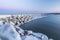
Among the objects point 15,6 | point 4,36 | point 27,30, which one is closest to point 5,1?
point 15,6

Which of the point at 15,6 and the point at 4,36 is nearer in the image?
the point at 4,36

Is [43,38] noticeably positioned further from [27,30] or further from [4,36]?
[4,36]

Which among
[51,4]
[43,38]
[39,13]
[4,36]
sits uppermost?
[51,4]

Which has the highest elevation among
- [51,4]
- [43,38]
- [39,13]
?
[51,4]

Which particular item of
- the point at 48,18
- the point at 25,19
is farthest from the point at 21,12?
the point at 48,18

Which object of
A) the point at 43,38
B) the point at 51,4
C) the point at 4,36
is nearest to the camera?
the point at 4,36

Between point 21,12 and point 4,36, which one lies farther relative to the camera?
point 21,12

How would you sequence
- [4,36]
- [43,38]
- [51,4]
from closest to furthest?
[4,36], [43,38], [51,4]

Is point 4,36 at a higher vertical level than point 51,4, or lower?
lower

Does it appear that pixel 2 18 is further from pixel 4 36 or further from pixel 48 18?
pixel 48 18
